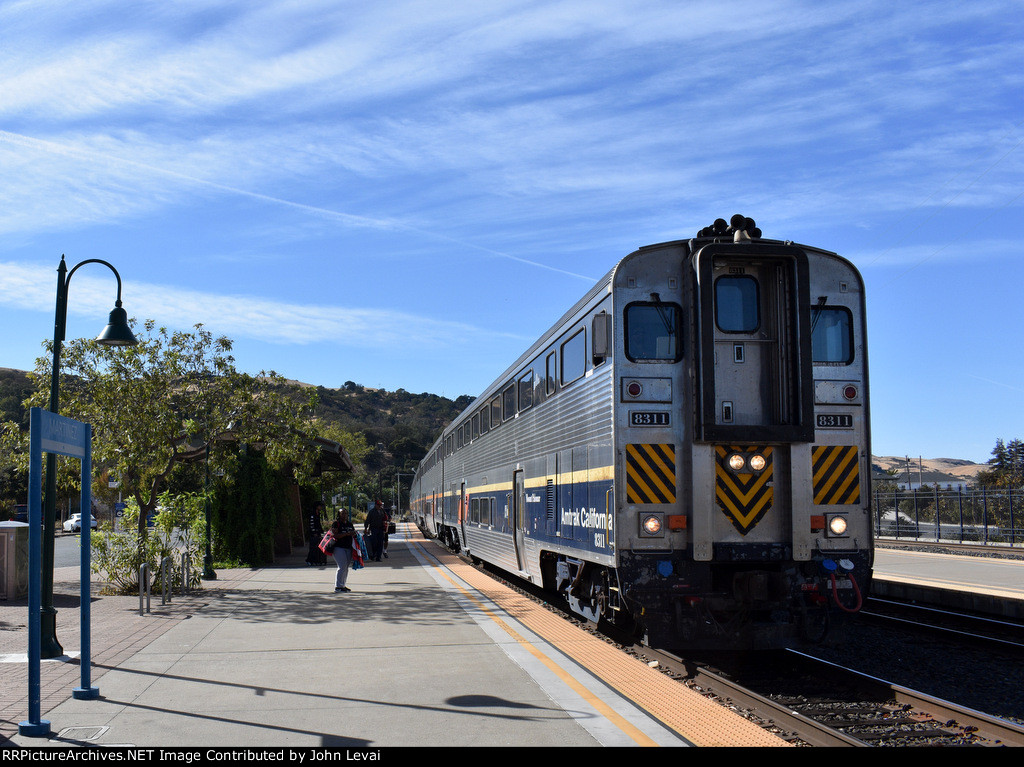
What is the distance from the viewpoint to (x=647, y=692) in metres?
7.44

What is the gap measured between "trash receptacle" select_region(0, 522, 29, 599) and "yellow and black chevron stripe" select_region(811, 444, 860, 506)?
12.8 metres

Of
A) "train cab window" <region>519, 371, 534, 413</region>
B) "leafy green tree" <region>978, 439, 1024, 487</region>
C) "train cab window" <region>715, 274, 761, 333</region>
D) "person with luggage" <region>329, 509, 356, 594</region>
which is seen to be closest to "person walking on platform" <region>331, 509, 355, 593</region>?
"person with luggage" <region>329, 509, 356, 594</region>

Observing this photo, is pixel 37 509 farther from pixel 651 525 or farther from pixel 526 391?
pixel 526 391

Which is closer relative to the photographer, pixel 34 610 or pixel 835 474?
pixel 34 610

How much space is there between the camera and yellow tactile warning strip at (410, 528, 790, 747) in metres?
6.09

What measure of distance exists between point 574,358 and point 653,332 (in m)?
1.84

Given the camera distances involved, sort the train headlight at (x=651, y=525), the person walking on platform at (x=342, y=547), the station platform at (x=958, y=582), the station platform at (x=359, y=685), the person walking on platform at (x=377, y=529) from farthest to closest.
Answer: the person walking on platform at (x=377, y=529) < the person walking on platform at (x=342, y=547) < the station platform at (x=958, y=582) < the train headlight at (x=651, y=525) < the station platform at (x=359, y=685)

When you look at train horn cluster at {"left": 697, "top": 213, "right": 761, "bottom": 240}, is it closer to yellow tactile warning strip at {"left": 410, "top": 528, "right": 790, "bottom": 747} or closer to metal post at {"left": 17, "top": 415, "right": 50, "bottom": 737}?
yellow tactile warning strip at {"left": 410, "top": 528, "right": 790, "bottom": 747}

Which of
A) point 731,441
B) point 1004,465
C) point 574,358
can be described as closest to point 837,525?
point 731,441

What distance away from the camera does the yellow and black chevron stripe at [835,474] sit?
829cm

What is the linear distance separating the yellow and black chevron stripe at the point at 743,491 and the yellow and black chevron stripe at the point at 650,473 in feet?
1.33

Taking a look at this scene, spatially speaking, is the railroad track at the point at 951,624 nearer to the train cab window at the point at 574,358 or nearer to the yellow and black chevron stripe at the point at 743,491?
the yellow and black chevron stripe at the point at 743,491

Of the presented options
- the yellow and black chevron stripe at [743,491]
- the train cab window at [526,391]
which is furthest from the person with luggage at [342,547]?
the yellow and black chevron stripe at [743,491]

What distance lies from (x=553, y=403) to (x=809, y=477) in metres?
3.85
